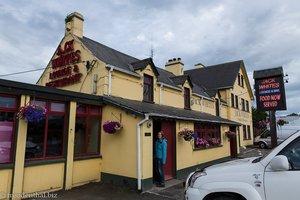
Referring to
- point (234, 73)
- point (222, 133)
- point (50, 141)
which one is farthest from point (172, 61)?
point (50, 141)

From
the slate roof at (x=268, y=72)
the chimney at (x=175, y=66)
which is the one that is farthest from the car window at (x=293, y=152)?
the chimney at (x=175, y=66)

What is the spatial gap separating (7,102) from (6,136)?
1.01 meters

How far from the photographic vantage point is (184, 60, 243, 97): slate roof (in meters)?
24.8

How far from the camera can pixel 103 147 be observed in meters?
9.68

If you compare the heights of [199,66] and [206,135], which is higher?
[199,66]

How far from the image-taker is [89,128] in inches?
378

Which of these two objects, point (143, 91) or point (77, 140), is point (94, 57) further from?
point (77, 140)

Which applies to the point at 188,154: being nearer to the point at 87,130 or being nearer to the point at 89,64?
the point at 87,130

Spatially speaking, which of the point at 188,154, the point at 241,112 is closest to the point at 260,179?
the point at 188,154

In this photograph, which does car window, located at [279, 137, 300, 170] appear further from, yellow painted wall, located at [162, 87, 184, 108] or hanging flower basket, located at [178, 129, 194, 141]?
yellow painted wall, located at [162, 87, 184, 108]

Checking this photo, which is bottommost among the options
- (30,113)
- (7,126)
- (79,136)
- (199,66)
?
(79,136)

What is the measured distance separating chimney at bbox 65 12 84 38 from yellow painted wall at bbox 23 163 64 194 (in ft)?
23.8

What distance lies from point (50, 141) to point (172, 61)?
1402cm

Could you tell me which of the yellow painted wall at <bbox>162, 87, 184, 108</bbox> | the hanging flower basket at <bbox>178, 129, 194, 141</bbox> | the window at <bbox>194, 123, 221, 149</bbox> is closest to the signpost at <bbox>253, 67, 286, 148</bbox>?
the hanging flower basket at <bbox>178, 129, 194, 141</bbox>
